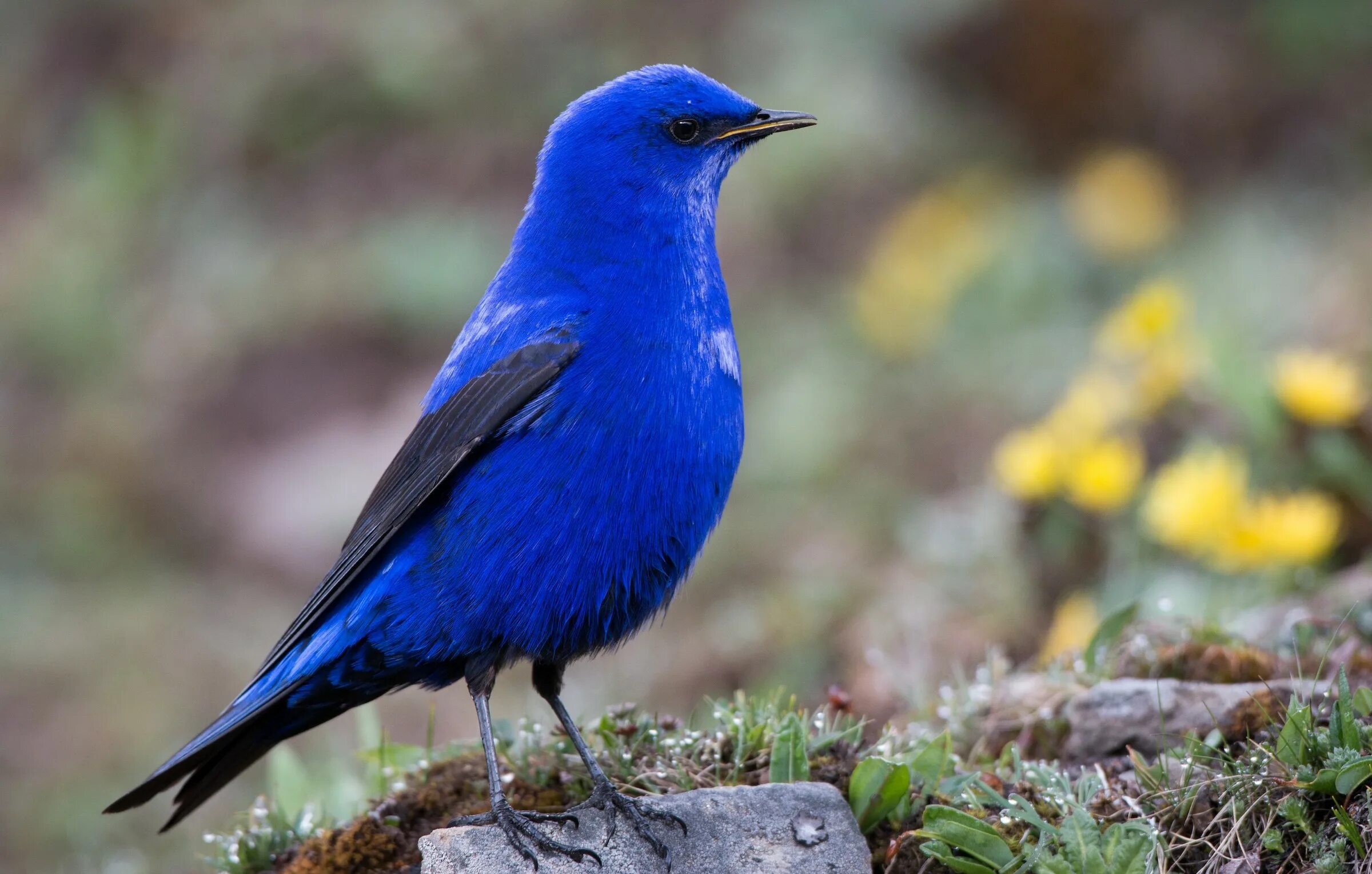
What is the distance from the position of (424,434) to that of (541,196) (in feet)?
2.69

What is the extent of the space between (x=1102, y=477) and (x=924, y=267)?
4173mm

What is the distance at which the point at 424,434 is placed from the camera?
3.96 metres

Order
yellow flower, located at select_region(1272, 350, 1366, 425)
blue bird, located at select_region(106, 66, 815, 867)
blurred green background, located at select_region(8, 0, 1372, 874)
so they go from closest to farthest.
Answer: blue bird, located at select_region(106, 66, 815, 867), yellow flower, located at select_region(1272, 350, 1366, 425), blurred green background, located at select_region(8, 0, 1372, 874)

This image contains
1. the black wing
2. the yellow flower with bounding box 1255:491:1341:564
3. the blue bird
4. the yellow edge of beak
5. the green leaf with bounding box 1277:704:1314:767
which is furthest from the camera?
the yellow flower with bounding box 1255:491:1341:564

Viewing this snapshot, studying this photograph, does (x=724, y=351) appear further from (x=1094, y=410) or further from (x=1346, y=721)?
(x=1094, y=410)

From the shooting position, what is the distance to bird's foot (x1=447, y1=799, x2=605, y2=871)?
320 cm

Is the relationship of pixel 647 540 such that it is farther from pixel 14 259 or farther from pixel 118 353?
pixel 14 259

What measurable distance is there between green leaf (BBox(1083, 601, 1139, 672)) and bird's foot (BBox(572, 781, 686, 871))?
1514mm

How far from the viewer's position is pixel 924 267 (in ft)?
30.2

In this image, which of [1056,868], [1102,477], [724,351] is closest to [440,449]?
[724,351]

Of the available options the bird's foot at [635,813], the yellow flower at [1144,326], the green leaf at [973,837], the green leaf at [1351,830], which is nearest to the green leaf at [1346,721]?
the green leaf at [1351,830]

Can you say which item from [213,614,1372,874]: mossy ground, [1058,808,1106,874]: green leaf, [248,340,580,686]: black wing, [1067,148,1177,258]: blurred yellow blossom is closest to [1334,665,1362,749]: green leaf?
[213,614,1372,874]: mossy ground

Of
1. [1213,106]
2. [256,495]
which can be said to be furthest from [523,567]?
[1213,106]

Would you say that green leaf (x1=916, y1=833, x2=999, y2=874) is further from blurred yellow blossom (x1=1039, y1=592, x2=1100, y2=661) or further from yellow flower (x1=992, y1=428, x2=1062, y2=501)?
yellow flower (x1=992, y1=428, x2=1062, y2=501)
